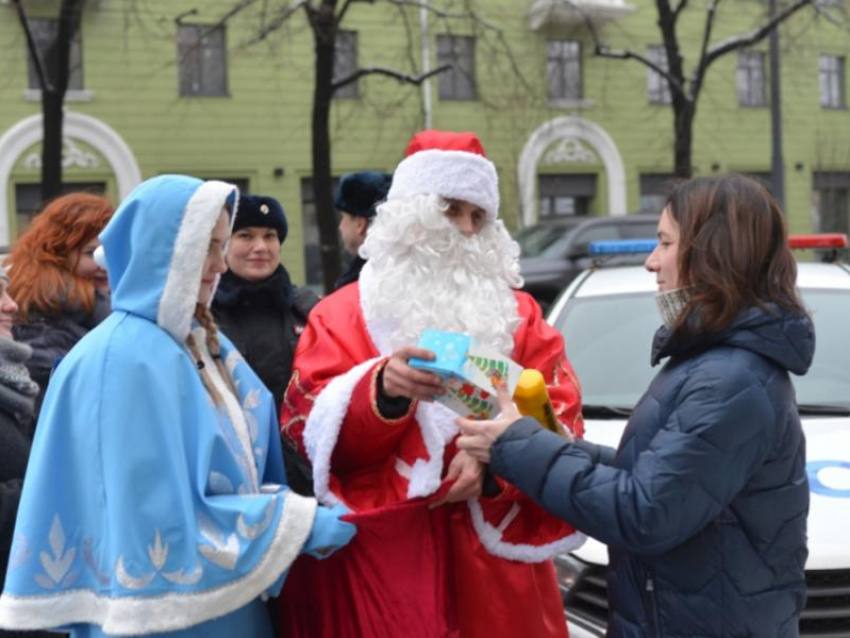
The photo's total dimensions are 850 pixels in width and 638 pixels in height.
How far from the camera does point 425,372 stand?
2.35m

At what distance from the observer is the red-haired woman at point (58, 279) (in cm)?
350

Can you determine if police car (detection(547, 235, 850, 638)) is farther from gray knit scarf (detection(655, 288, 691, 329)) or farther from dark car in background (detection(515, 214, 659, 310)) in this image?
dark car in background (detection(515, 214, 659, 310))

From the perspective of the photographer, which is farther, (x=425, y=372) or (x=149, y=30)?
(x=149, y=30)

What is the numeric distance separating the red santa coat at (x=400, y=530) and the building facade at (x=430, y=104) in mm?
13648

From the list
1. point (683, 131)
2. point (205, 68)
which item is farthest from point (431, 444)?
point (205, 68)

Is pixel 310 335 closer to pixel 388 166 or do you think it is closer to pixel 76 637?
pixel 76 637

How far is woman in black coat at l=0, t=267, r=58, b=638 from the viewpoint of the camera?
2.73 meters

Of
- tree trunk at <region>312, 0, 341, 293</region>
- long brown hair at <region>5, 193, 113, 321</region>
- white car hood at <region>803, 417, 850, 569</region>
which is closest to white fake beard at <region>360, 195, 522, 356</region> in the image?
white car hood at <region>803, 417, 850, 569</region>

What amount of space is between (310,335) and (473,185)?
0.63m

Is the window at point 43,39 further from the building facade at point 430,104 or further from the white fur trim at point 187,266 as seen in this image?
the white fur trim at point 187,266

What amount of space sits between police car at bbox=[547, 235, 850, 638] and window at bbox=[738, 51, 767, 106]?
66.1 ft

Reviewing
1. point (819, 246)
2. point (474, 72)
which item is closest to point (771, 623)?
point (819, 246)

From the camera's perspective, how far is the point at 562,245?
1466 cm

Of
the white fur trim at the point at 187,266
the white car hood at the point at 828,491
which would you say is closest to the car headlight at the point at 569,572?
the white car hood at the point at 828,491
